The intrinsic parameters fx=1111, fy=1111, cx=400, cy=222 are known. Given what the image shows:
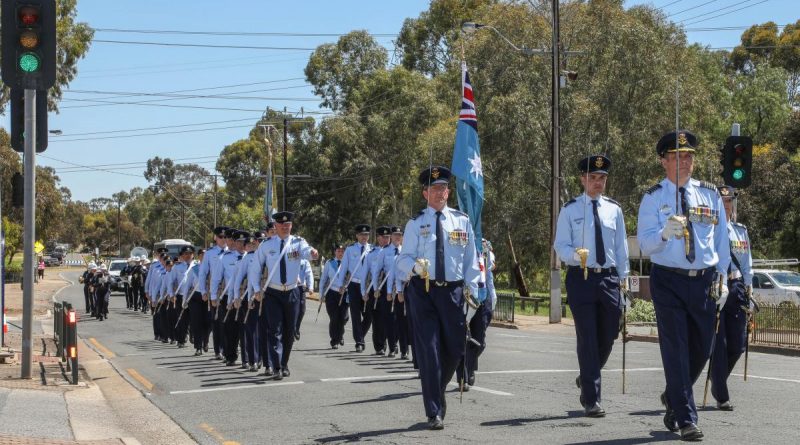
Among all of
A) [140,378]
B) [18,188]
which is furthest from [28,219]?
[140,378]

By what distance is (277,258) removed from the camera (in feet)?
45.9

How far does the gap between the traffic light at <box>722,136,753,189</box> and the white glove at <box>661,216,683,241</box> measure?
11.4 metres

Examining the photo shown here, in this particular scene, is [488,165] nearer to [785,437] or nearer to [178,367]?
[178,367]

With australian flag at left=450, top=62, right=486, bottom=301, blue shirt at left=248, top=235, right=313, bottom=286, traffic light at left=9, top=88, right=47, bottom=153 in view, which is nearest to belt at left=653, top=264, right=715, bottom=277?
australian flag at left=450, top=62, right=486, bottom=301

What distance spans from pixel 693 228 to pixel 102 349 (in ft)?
50.1

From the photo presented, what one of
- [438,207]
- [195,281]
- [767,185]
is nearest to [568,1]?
[767,185]

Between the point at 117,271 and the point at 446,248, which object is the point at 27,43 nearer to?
the point at 446,248

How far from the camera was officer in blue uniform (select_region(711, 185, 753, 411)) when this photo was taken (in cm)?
980

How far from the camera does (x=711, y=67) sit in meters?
61.5

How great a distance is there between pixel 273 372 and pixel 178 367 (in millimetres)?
3250

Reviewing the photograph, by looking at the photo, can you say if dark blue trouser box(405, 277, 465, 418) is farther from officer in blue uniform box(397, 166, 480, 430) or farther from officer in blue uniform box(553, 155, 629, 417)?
officer in blue uniform box(553, 155, 629, 417)

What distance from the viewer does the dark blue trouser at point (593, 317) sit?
30.8 ft

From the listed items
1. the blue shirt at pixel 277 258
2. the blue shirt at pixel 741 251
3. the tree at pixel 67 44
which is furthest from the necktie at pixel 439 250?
the tree at pixel 67 44

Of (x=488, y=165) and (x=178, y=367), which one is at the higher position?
(x=488, y=165)
